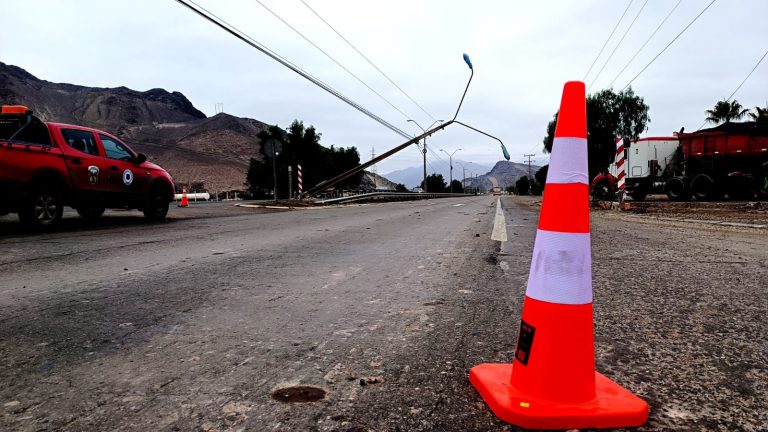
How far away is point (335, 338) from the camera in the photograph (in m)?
2.20

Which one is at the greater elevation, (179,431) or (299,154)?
(299,154)

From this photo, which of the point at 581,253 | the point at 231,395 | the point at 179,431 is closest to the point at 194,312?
the point at 231,395

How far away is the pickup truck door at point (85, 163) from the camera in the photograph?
8211 mm

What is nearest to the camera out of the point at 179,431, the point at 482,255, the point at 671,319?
the point at 179,431

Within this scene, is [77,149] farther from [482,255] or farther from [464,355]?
[464,355]

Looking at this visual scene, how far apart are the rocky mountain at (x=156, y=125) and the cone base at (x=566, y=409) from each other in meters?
80.7

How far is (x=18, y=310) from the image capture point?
2.76m

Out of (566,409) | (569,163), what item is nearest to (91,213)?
(569,163)

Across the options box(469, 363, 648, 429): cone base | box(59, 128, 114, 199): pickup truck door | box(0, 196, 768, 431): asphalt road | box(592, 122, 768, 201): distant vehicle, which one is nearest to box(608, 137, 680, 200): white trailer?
box(592, 122, 768, 201): distant vehicle

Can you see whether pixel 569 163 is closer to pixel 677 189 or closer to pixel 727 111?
pixel 677 189

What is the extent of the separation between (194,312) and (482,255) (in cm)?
304

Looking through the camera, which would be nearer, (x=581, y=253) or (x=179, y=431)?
(x=179, y=431)

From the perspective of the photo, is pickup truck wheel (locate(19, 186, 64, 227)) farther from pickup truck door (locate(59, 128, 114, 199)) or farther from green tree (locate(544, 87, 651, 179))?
green tree (locate(544, 87, 651, 179))

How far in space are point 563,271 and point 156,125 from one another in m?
181
